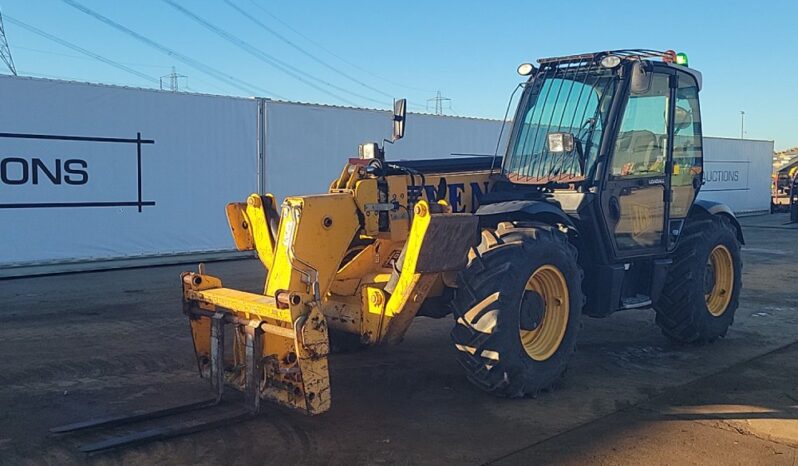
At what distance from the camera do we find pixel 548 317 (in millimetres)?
5664

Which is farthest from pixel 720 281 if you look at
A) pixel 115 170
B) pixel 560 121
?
pixel 115 170

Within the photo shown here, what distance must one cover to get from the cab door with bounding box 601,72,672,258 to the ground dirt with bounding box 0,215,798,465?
3.65ft

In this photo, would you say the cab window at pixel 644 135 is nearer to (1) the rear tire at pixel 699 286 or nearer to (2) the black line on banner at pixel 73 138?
(1) the rear tire at pixel 699 286

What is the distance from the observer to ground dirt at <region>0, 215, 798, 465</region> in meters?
4.36

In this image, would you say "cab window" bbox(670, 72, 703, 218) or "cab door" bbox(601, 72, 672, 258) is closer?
"cab door" bbox(601, 72, 672, 258)

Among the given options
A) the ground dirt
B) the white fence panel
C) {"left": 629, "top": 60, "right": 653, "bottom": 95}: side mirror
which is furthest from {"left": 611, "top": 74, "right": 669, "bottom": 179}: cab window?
the white fence panel

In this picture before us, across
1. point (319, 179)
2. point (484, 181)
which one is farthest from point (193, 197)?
point (484, 181)

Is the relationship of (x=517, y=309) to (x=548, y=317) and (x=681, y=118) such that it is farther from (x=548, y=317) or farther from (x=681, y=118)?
(x=681, y=118)

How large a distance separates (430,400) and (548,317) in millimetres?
1116

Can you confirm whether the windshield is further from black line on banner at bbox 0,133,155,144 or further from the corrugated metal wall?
the corrugated metal wall

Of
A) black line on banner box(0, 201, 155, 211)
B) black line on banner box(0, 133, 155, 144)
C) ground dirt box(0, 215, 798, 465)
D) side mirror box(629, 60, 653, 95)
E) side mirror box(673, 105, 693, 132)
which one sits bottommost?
ground dirt box(0, 215, 798, 465)

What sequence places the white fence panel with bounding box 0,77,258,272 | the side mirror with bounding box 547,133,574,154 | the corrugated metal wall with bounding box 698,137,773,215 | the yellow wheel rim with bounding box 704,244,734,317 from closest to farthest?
the side mirror with bounding box 547,133,574,154 → the yellow wheel rim with bounding box 704,244,734,317 → the white fence panel with bounding box 0,77,258,272 → the corrugated metal wall with bounding box 698,137,773,215

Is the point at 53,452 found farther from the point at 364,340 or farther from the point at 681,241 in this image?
the point at 681,241

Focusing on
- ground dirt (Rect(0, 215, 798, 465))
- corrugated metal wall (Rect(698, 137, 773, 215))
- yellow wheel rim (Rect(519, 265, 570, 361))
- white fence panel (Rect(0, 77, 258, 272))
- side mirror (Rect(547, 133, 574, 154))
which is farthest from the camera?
corrugated metal wall (Rect(698, 137, 773, 215))
